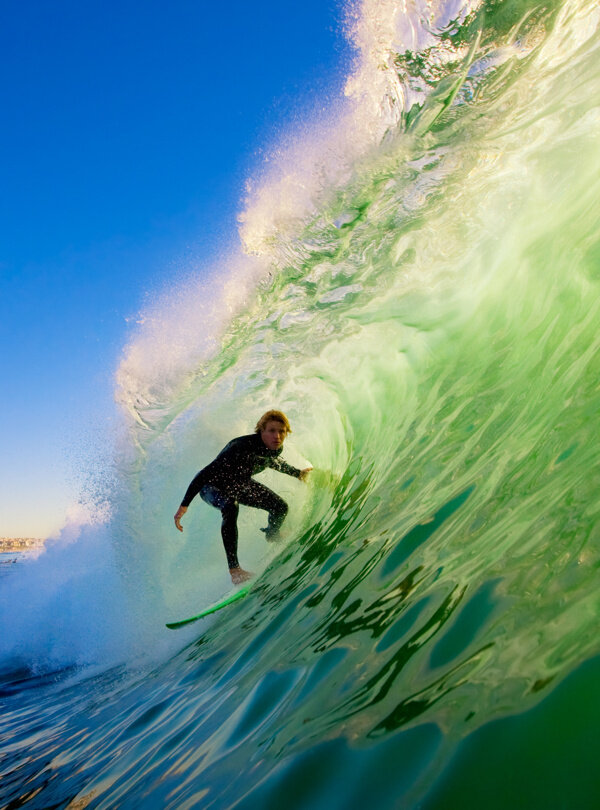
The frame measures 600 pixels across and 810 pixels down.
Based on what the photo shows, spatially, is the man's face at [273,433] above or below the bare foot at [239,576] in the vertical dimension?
above

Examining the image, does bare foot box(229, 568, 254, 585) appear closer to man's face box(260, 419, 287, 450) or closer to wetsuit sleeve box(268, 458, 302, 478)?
wetsuit sleeve box(268, 458, 302, 478)

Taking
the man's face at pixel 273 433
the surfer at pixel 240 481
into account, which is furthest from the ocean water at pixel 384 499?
the man's face at pixel 273 433

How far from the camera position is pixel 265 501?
18.9 ft

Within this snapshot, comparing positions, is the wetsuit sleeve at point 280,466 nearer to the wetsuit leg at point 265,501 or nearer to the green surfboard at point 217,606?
the wetsuit leg at point 265,501

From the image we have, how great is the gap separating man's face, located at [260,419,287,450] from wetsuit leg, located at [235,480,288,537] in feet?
1.78

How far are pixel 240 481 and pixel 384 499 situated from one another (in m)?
2.23

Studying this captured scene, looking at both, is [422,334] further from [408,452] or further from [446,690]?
[446,690]

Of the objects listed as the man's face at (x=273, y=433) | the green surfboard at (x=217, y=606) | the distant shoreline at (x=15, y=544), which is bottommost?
the green surfboard at (x=217, y=606)

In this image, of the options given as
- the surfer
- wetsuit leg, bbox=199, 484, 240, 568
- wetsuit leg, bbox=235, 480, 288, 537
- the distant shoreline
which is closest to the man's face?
the surfer

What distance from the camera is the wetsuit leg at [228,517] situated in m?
5.24

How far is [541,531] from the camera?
1.78 m

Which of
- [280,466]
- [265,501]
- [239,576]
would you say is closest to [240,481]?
[265,501]

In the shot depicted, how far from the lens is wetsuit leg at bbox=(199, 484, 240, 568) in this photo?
5.24 m

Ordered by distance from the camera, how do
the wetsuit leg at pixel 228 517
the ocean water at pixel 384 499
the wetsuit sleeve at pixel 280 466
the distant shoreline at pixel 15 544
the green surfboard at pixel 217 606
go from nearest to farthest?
the ocean water at pixel 384 499 → the green surfboard at pixel 217 606 → the wetsuit leg at pixel 228 517 → the wetsuit sleeve at pixel 280 466 → the distant shoreline at pixel 15 544
